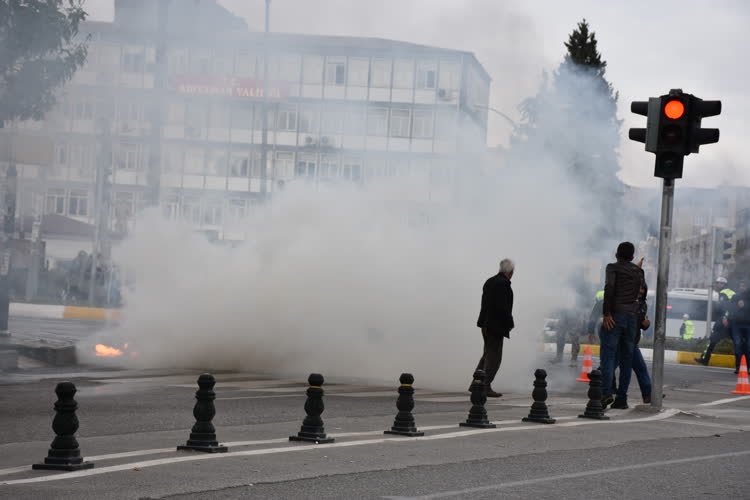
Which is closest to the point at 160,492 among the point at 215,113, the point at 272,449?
the point at 272,449

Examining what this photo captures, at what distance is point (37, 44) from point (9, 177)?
2.38 meters

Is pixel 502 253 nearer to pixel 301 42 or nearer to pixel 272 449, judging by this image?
pixel 301 42

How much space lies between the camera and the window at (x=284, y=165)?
74.1 feet

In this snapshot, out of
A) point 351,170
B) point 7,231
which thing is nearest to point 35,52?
point 7,231

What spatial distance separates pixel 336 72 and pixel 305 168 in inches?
70.3

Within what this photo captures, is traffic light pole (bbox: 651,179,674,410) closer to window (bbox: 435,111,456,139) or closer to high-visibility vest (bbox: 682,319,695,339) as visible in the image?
window (bbox: 435,111,456,139)

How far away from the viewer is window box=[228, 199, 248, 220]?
21.3 m

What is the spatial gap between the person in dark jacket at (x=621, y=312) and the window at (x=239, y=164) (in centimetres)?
1117

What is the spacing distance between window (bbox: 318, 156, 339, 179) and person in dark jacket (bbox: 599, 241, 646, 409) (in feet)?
24.1

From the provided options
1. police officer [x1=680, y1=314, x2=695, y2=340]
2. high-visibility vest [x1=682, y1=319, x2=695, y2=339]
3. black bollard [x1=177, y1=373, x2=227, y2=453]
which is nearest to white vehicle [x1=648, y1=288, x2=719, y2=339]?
police officer [x1=680, y1=314, x2=695, y2=340]

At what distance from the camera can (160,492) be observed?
24.9 ft

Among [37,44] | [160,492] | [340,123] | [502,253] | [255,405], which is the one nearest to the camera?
[160,492]

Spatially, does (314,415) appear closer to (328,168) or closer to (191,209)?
(328,168)

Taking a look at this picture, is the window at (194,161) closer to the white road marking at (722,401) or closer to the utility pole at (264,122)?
the utility pole at (264,122)
